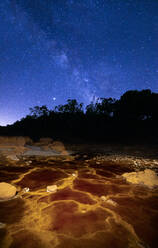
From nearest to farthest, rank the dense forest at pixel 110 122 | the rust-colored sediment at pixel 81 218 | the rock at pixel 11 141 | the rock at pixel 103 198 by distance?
the rust-colored sediment at pixel 81 218
the rock at pixel 103 198
the rock at pixel 11 141
the dense forest at pixel 110 122

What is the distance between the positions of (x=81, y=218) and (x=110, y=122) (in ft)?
59.6

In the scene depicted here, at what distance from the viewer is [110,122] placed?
19.3 m

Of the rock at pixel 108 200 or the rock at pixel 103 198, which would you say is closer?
the rock at pixel 108 200

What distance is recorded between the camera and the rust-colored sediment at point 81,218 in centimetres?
154

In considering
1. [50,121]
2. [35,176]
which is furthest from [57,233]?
[50,121]

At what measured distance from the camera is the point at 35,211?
2.09m

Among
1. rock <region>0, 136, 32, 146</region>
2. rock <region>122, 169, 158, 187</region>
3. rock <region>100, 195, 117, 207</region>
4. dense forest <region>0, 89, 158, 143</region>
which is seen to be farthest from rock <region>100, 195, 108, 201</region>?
dense forest <region>0, 89, 158, 143</region>

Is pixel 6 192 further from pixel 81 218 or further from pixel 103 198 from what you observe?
pixel 103 198

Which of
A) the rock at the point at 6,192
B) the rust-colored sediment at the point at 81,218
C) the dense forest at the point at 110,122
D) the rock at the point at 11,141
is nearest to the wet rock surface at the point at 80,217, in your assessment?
the rust-colored sediment at the point at 81,218

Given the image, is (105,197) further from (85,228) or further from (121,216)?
(85,228)

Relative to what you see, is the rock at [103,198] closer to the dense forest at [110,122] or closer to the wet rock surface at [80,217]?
the wet rock surface at [80,217]

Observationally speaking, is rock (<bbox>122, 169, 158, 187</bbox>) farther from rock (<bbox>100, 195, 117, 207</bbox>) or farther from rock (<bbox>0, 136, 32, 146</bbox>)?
rock (<bbox>0, 136, 32, 146</bbox>)

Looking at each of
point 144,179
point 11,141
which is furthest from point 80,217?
point 11,141

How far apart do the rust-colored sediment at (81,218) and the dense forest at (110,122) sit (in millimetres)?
13811
